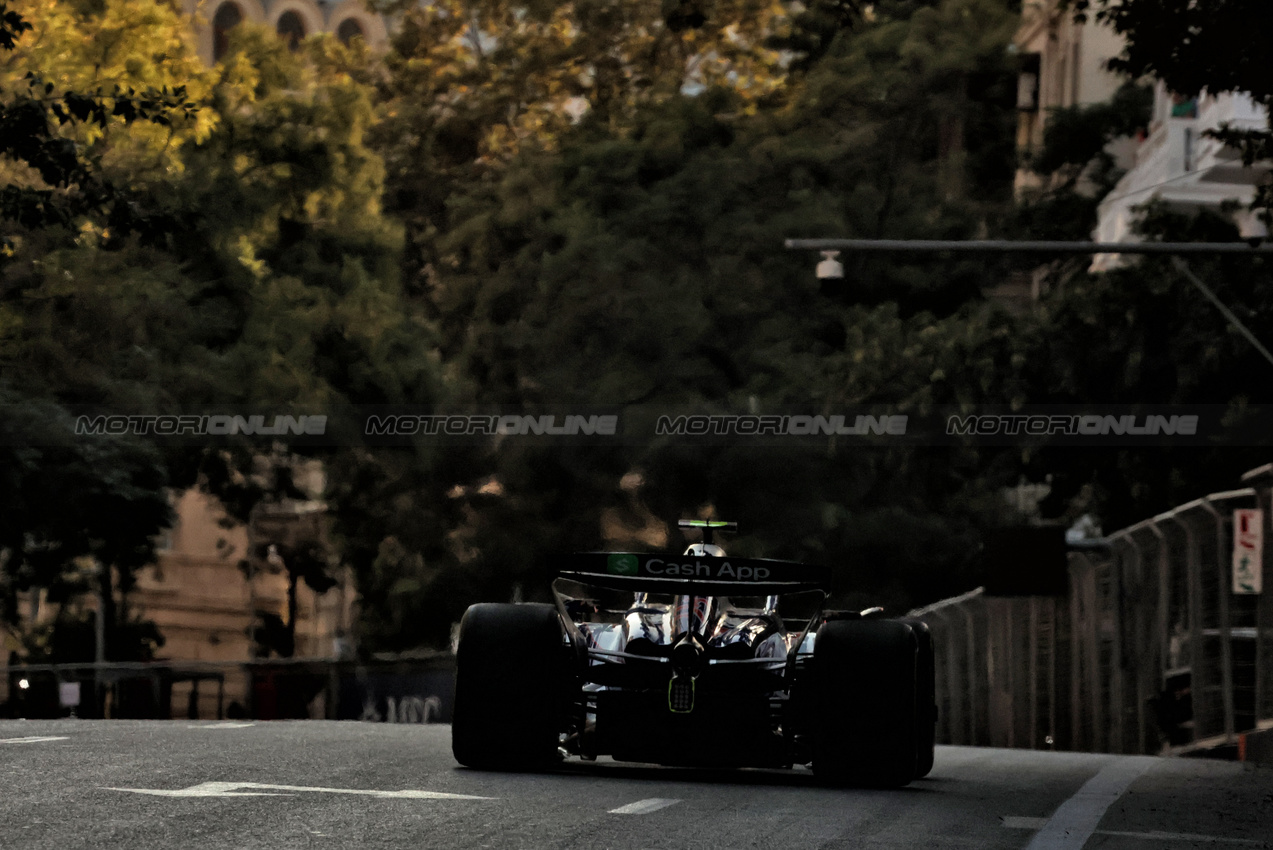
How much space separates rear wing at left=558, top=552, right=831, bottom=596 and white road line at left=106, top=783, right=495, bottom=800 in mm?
2209

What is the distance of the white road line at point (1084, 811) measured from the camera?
9.67 metres

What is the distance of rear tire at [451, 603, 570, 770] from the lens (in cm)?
1254

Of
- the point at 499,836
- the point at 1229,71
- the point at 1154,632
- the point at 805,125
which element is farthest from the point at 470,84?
the point at 499,836

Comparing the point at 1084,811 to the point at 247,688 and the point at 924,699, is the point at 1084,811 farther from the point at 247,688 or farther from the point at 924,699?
the point at 247,688

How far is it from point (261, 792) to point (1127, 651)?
16990mm

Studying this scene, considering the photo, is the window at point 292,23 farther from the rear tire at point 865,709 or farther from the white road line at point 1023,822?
the white road line at point 1023,822

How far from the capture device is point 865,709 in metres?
12.7

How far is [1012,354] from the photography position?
3162 centimetres

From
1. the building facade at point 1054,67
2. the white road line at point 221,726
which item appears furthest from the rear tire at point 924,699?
the building facade at point 1054,67

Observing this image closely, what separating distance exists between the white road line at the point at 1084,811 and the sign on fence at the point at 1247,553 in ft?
9.19

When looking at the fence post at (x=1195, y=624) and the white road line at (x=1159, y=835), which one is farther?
the fence post at (x=1195, y=624)

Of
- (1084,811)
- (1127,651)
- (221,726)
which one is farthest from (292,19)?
(1084,811)

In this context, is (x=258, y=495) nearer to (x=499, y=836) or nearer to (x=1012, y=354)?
(x=1012, y=354)

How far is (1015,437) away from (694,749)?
20.1 metres
